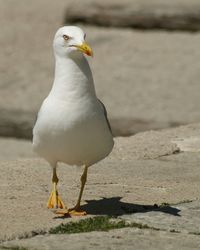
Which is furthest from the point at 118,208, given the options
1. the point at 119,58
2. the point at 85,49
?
the point at 119,58

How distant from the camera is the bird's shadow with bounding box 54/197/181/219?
21.5 ft

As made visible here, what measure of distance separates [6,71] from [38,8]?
284 cm

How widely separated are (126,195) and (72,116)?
1.20 metres

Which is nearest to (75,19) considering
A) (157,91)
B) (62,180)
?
(157,91)

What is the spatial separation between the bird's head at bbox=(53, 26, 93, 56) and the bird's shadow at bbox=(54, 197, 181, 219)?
1.04 meters

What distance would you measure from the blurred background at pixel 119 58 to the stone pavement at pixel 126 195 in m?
3.39

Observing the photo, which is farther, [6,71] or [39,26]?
[39,26]

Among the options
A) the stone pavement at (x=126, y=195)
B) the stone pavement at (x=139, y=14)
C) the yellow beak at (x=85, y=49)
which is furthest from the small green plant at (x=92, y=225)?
the stone pavement at (x=139, y=14)

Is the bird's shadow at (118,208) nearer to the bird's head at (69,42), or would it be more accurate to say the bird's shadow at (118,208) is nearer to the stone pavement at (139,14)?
the bird's head at (69,42)

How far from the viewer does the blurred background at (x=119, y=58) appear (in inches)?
508

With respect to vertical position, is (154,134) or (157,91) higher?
(157,91)

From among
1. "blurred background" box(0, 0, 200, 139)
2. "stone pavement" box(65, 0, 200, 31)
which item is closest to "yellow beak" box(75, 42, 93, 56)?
"blurred background" box(0, 0, 200, 139)

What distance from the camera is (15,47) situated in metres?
16.4

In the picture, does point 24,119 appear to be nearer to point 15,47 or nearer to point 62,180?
point 15,47
